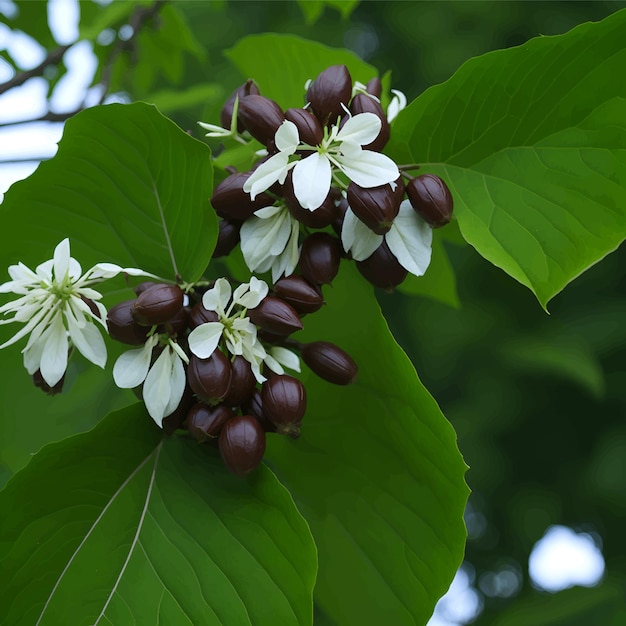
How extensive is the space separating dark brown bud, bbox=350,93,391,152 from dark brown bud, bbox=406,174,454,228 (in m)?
0.03

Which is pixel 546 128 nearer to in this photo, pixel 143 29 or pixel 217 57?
pixel 143 29

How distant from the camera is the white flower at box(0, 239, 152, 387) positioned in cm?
40

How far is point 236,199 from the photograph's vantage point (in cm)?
41

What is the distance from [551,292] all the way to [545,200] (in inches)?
2.2

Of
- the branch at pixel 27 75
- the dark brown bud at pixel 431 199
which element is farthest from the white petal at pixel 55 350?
the branch at pixel 27 75

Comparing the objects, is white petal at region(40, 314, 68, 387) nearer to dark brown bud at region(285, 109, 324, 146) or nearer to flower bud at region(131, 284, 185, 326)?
flower bud at region(131, 284, 185, 326)

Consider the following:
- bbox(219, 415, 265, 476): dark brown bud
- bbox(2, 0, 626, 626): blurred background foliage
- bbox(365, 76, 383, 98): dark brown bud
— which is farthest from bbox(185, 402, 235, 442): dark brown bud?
bbox(2, 0, 626, 626): blurred background foliage

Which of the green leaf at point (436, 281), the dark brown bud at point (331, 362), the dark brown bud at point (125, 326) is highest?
the dark brown bud at point (125, 326)

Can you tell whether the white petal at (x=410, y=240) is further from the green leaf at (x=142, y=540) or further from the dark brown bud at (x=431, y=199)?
the green leaf at (x=142, y=540)

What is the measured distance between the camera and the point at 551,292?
0.39 m

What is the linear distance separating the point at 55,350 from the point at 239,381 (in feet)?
0.34

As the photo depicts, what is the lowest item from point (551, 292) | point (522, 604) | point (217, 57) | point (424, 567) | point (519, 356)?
point (522, 604)

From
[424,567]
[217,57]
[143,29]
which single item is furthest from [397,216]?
[217,57]

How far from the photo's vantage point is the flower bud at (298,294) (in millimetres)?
401
